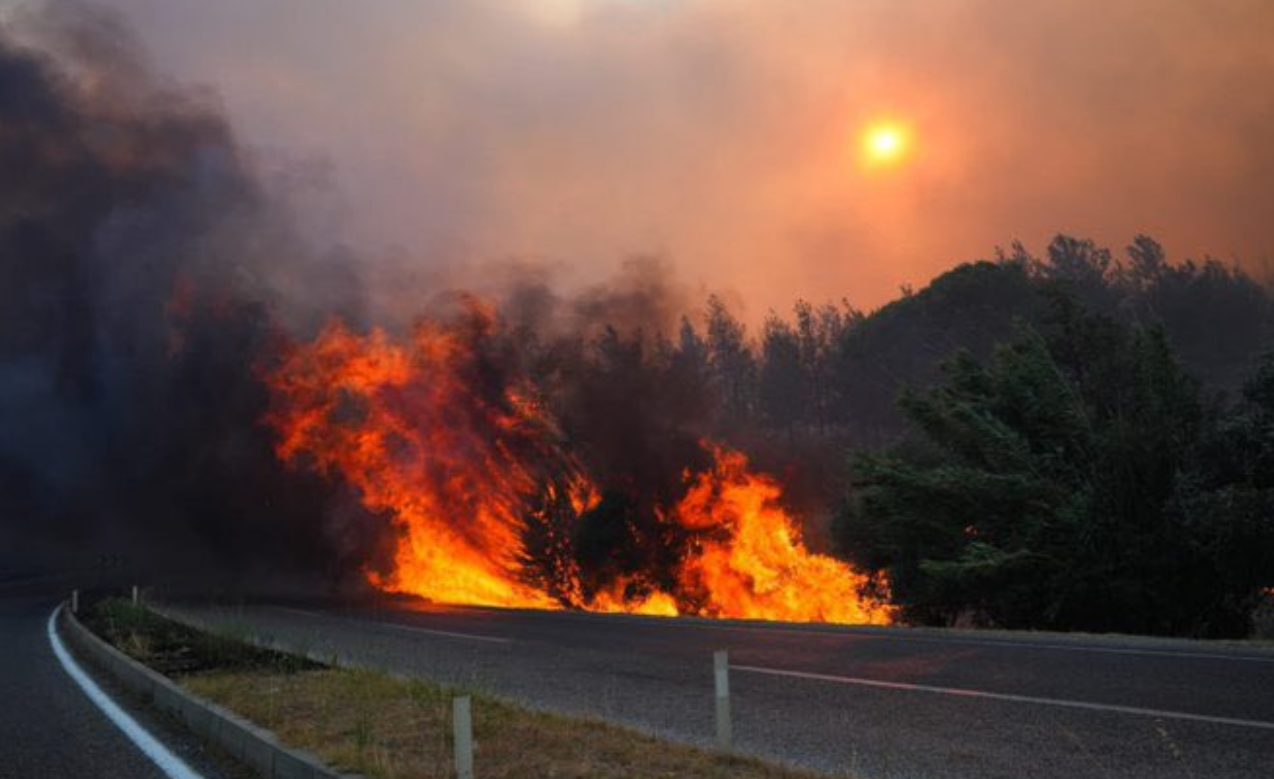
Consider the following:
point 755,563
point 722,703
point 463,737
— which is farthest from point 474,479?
point 463,737

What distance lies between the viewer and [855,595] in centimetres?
2161

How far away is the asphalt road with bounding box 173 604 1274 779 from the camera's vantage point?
6.22 m

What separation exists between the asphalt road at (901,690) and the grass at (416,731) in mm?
837

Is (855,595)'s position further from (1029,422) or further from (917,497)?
(1029,422)

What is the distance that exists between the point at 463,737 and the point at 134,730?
424 centimetres

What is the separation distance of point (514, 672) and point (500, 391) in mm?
18759

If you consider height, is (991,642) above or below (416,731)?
below

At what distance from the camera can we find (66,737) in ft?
25.0

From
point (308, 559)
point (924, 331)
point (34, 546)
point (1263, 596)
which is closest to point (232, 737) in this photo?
point (1263, 596)

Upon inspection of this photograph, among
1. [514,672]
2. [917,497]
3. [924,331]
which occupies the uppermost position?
[924,331]

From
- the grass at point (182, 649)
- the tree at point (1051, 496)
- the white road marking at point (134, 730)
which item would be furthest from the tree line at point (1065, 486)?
the white road marking at point (134, 730)

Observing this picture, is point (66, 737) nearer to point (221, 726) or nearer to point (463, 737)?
point (221, 726)

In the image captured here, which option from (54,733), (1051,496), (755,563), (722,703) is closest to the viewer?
(722,703)

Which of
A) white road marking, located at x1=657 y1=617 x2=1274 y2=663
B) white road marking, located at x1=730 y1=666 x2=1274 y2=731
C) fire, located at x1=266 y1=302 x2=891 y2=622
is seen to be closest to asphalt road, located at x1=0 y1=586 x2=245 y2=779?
white road marking, located at x1=730 y1=666 x2=1274 y2=731
